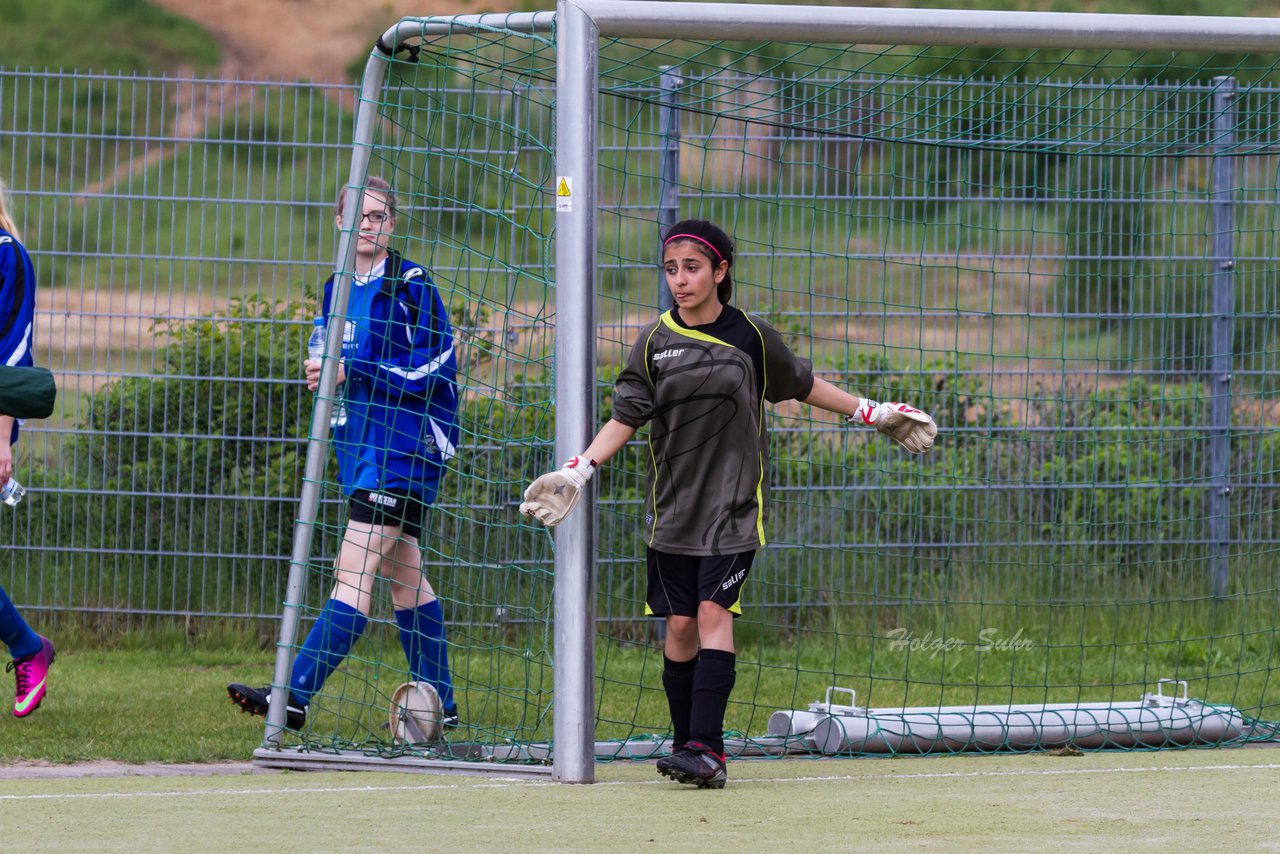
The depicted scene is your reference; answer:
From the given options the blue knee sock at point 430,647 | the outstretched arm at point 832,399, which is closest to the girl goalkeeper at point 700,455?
the outstretched arm at point 832,399

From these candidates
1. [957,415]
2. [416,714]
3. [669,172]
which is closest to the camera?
[416,714]

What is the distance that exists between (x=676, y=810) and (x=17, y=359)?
2930 mm

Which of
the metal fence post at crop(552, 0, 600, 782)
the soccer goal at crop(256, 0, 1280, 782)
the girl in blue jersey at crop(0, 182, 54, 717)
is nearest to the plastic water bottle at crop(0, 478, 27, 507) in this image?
the girl in blue jersey at crop(0, 182, 54, 717)

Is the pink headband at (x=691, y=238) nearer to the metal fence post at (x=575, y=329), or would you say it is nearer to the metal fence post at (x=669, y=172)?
the metal fence post at (x=575, y=329)

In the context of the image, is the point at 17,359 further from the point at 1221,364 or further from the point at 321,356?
the point at 1221,364

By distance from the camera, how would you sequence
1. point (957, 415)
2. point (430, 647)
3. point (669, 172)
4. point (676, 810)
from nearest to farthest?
point (676, 810)
point (430, 647)
point (669, 172)
point (957, 415)

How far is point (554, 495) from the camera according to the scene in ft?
16.3

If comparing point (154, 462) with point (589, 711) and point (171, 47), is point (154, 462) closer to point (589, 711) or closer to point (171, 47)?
point (589, 711)

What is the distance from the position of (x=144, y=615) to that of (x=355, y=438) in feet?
9.11

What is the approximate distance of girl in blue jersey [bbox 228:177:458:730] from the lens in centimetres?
589

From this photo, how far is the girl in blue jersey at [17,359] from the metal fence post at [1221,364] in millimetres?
5364

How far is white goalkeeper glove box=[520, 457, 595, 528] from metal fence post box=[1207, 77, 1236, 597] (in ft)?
14.4

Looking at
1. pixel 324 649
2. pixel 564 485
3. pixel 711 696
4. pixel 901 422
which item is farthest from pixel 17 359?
pixel 901 422

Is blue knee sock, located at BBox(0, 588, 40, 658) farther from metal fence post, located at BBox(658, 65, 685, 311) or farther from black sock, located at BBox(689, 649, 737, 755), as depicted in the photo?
metal fence post, located at BBox(658, 65, 685, 311)
